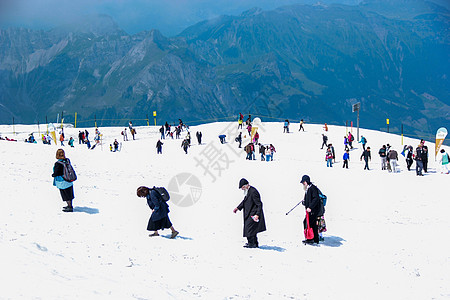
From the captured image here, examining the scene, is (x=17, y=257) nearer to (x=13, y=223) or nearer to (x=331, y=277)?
(x=13, y=223)

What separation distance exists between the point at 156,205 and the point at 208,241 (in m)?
1.51

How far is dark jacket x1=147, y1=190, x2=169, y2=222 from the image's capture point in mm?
9227

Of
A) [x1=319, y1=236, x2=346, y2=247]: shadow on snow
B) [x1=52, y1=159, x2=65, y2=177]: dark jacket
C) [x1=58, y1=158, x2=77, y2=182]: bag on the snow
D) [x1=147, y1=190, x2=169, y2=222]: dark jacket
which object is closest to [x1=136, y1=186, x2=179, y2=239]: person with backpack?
[x1=147, y1=190, x2=169, y2=222]: dark jacket

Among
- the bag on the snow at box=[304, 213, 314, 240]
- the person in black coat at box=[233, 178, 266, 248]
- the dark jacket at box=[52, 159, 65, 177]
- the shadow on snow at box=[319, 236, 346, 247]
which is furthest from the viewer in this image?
the dark jacket at box=[52, 159, 65, 177]

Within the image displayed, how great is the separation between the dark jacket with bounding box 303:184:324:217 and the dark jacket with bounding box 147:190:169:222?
121 inches

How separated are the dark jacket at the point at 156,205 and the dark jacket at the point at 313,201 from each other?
3.08 m

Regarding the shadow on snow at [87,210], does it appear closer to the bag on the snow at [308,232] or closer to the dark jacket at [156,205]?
the dark jacket at [156,205]

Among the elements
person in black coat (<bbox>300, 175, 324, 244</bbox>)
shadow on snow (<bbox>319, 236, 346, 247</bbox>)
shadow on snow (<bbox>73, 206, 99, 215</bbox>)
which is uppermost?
person in black coat (<bbox>300, 175, 324, 244</bbox>)

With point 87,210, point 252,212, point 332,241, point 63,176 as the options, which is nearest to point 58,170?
point 63,176

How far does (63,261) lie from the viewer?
6766 millimetres

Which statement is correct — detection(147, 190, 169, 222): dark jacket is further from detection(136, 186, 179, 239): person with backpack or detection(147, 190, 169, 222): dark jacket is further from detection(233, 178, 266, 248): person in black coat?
detection(233, 178, 266, 248): person in black coat

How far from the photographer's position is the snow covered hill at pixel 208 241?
654 centimetres

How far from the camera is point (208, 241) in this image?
9852 millimetres

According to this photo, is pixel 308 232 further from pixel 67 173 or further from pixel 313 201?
pixel 67 173
